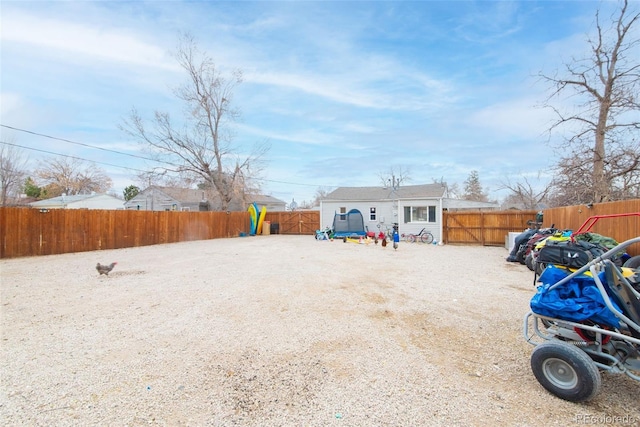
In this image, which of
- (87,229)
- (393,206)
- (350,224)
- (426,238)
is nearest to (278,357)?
(87,229)

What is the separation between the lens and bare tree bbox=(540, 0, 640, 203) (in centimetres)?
975

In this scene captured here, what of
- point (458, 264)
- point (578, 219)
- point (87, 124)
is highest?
point (87, 124)

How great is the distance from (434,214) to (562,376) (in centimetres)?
1437

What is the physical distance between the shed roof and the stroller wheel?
14449mm

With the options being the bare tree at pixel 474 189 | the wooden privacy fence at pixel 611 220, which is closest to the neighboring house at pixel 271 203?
the bare tree at pixel 474 189

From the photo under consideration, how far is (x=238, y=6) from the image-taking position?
923 cm

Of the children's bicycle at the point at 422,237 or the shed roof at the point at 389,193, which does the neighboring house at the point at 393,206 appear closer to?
the shed roof at the point at 389,193

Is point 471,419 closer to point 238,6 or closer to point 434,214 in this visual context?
point 238,6

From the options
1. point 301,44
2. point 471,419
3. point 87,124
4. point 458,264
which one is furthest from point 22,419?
point 87,124

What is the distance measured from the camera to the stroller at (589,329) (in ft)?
6.75

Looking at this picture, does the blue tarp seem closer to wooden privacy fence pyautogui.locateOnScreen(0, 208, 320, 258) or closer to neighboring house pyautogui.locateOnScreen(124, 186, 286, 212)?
wooden privacy fence pyautogui.locateOnScreen(0, 208, 320, 258)

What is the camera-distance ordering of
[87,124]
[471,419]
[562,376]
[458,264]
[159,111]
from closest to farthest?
[471,419], [562,376], [458,264], [87,124], [159,111]

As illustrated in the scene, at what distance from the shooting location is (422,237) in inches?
610

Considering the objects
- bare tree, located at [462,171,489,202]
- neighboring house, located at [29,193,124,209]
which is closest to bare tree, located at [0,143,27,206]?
neighboring house, located at [29,193,124,209]
